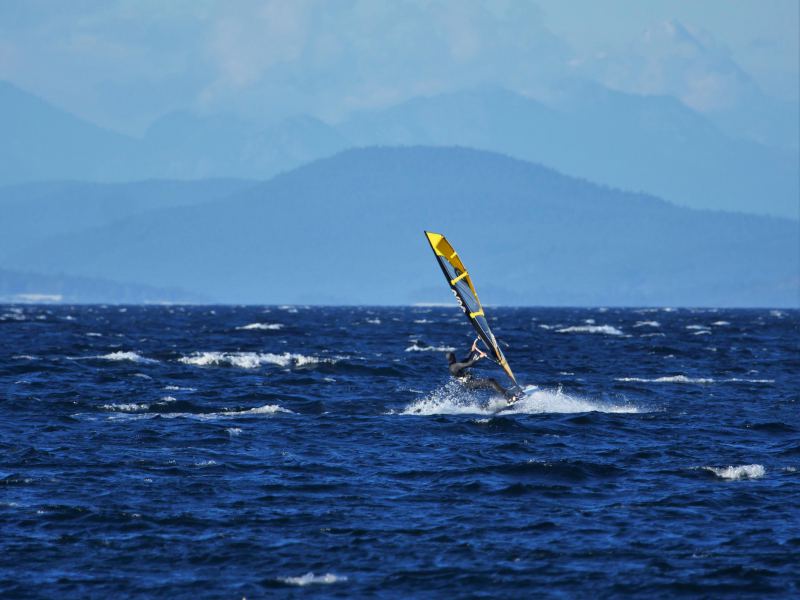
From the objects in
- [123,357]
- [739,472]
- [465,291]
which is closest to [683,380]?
[465,291]

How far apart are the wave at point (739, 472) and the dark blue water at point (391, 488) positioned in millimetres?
81

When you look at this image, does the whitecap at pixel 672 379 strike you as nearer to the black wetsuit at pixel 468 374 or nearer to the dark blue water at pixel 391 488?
the dark blue water at pixel 391 488

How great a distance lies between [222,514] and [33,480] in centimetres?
448

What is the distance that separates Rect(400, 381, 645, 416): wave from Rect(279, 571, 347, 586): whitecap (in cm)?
1749

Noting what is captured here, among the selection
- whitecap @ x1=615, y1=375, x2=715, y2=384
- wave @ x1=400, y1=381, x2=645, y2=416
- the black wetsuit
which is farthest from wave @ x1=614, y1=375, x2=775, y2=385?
the black wetsuit

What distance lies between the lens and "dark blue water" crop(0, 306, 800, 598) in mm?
18109

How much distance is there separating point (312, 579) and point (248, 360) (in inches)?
1468

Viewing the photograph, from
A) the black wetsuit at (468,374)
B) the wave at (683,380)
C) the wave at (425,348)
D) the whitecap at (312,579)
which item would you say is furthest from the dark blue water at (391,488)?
the wave at (425,348)

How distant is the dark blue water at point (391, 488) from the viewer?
18.1 meters

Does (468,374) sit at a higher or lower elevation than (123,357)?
lower

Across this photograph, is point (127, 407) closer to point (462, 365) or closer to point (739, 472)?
point (462, 365)

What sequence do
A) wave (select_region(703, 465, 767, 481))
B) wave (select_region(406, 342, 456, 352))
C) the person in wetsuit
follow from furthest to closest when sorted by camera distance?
wave (select_region(406, 342, 456, 352)) < the person in wetsuit < wave (select_region(703, 465, 767, 481))

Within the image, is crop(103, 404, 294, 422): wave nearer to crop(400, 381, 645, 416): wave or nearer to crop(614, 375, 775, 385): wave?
crop(400, 381, 645, 416): wave

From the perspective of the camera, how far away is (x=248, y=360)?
5472cm
